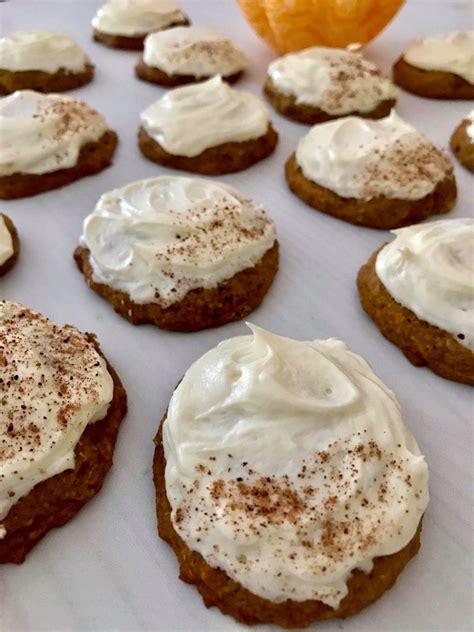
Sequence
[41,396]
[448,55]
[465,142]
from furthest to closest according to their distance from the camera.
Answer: [448,55] < [465,142] < [41,396]

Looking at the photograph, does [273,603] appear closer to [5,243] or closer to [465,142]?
[5,243]

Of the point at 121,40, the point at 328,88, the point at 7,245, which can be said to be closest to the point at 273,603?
the point at 7,245

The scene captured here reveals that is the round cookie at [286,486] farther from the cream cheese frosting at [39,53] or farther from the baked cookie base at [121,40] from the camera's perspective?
the baked cookie base at [121,40]

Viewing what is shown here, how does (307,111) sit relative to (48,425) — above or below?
above

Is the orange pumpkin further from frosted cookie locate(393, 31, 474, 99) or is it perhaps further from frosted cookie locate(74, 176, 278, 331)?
frosted cookie locate(74, 176, 278, 331)

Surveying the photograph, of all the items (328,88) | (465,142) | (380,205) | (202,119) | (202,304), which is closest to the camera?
(202,304)

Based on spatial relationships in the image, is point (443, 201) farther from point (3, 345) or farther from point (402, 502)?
point (3, 345)

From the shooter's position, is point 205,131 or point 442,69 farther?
point 442,69

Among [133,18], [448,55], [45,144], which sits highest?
[448,55]

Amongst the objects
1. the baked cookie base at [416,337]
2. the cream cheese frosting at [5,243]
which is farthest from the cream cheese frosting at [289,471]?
the cream cheese frosting at [5,243]
